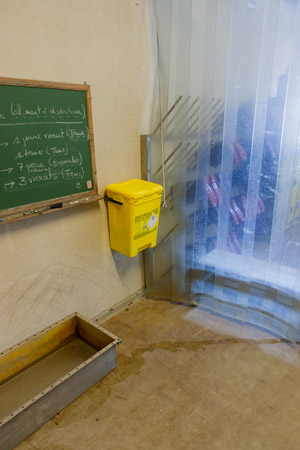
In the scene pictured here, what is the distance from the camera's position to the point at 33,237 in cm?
187

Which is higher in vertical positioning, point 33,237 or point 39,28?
point 39,28

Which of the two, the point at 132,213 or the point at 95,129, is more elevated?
the point at 95,129

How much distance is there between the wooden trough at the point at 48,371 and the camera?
1.53 metres

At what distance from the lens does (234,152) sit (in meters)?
2.10

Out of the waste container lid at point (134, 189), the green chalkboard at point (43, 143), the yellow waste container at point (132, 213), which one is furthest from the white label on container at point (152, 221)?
the green chalkboard at point (43, 143)

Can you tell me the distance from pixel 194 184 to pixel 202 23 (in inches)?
43.5

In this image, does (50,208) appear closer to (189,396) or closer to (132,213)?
(132,213)

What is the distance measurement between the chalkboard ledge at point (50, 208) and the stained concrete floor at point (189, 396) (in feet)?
3.57

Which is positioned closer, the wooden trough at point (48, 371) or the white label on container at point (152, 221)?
the wooden trough at point (48, 371)

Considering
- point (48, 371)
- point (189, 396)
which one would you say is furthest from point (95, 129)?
point (189, 396)

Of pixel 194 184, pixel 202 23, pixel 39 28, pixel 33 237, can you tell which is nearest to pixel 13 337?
pixel 33 237

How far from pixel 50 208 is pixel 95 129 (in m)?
0.66

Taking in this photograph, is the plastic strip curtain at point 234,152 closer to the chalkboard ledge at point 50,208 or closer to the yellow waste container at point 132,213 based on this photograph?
the yellow waste container at point 132,213

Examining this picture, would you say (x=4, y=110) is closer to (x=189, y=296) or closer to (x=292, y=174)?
(x=292, y=174)
